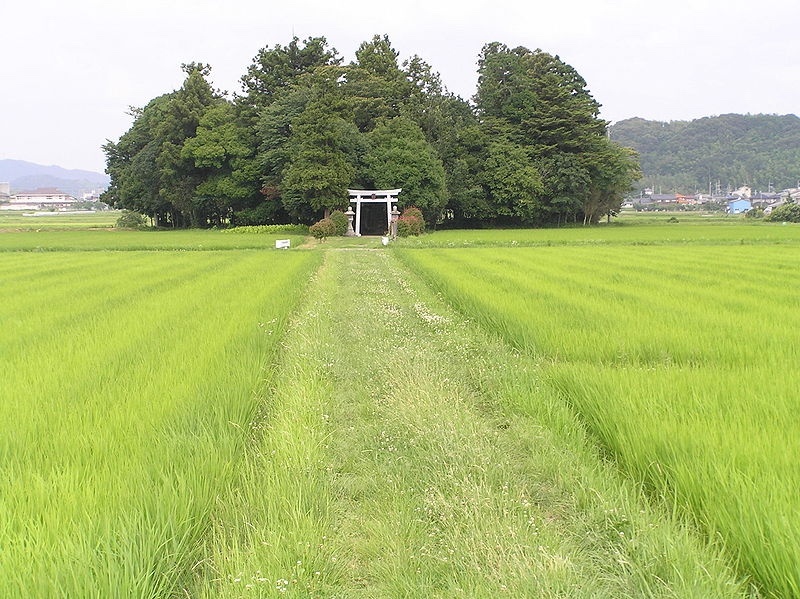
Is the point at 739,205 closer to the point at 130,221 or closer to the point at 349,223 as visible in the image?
the point at 349,223

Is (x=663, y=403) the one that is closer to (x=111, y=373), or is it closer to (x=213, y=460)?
(x=213, y=460)

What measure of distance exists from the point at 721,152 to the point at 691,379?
4571 inches

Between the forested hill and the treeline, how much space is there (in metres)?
74.5

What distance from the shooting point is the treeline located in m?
28.6

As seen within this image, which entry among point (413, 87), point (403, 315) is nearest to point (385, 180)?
point (413, 87)


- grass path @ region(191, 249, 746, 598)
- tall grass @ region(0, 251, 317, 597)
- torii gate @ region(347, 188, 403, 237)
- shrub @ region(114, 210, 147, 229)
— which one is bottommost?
grass path @ region(191, 249, 746, 598)

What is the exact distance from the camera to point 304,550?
1.90 m

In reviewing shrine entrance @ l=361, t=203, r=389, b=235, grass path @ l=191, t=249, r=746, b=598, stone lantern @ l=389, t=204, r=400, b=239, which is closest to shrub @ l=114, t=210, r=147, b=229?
shrine entrance @ l=361, t=203, r=389, b=235

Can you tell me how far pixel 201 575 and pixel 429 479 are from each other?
1115mm

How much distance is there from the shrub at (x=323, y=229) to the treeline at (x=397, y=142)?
329cm

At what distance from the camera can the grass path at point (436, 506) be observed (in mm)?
1778

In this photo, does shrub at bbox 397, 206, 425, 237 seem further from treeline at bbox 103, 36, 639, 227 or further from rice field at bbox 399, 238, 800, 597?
rice field at bbox 399, 238, 800, 597

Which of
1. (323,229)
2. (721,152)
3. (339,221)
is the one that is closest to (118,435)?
(323,229)

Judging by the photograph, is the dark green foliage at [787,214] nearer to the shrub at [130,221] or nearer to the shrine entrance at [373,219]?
the shrine entrance at [373,219]
